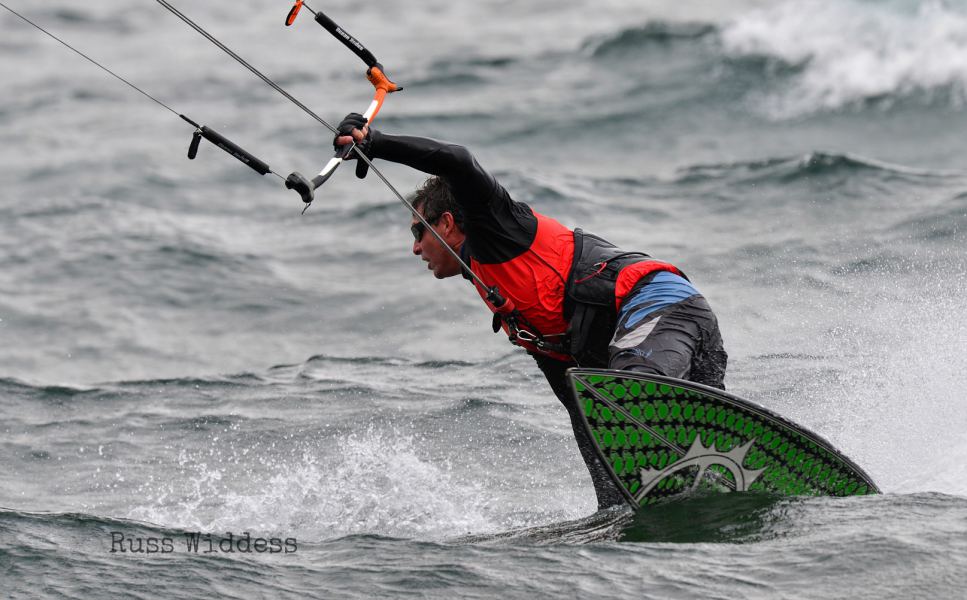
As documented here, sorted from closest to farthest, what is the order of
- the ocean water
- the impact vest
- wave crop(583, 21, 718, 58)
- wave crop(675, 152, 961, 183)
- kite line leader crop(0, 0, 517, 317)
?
kite line leader crop(0, 0, 517, 317), the ocean water, the impact vest, wave crop(675, 152, 961, 183), wave crop(583, 21, 718, 58)

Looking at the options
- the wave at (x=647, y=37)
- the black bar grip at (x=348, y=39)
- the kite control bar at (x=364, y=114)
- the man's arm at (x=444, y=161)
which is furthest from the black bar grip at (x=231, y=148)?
the wave at (x=647, y=37)

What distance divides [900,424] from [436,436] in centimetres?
305

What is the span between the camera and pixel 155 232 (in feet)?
50.9

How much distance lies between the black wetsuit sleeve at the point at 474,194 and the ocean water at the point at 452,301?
57.6 inches

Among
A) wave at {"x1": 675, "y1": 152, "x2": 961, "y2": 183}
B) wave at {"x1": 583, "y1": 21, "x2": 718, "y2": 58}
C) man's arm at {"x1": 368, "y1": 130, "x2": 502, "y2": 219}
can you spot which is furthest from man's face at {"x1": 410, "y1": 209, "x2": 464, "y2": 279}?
wave at {"x1": 583, "y1": 21, "x2": 718, "y2": 58}

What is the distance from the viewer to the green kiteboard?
19.2ft

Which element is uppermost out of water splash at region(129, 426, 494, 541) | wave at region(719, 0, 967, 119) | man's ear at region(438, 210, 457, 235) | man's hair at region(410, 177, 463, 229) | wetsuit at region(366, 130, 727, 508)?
wave at region(719, 0, 967, 119)

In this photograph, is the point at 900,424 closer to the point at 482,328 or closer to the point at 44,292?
the point at 482,328

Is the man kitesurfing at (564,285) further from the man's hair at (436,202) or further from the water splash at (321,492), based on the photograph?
the water splash at (321,492)

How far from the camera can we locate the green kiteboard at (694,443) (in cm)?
586

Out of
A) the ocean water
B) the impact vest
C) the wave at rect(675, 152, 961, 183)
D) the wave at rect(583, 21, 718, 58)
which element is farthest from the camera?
the wave at rect(583, 21, 718, 58)

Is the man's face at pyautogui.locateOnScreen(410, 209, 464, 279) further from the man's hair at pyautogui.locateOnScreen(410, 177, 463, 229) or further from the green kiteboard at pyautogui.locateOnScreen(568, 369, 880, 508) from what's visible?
the green kiteboard at pyautogui.locateOnScreen(568, 369, 880, 508)

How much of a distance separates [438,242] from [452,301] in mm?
6055

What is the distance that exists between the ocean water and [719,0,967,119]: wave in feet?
0.21
